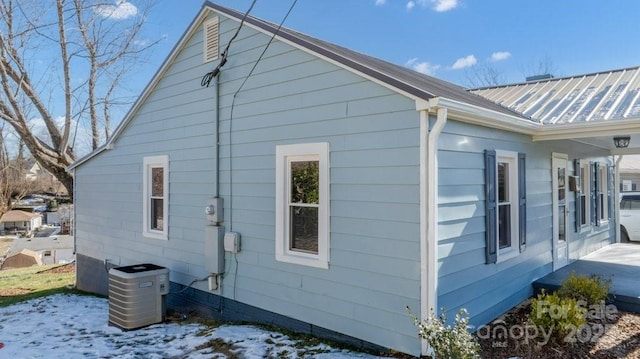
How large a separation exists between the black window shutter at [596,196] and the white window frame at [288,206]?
6.92 meters

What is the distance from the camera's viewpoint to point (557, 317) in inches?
169

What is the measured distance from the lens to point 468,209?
4582mm

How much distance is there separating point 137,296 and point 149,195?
7.03 feet

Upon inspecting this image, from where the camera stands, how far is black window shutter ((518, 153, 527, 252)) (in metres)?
5.64

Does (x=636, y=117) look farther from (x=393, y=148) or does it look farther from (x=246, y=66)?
(x=246, y=66)

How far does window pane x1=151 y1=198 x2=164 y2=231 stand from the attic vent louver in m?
2.75

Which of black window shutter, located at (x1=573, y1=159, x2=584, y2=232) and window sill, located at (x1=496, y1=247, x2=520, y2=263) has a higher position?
black window shutter, located at (x1=573, y1=159, x2=584, y2=232)

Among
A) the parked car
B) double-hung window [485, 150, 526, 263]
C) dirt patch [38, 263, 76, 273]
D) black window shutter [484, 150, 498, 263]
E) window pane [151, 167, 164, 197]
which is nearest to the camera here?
black window shutter [484, 150, 498, 263]

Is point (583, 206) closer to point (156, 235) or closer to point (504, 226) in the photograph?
point (504, 226)

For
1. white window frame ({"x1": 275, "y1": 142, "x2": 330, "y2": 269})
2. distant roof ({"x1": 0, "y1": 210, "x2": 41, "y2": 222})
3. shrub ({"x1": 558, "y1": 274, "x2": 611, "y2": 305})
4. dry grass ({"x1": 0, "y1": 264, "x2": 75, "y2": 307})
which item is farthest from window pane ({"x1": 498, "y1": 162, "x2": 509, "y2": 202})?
distant roof ({"x1": 0, "y1": 210, "x2": 41, "y2": 222})

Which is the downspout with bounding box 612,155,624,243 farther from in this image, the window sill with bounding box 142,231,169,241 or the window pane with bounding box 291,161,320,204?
the window sill with bounding box 142,231,169,241

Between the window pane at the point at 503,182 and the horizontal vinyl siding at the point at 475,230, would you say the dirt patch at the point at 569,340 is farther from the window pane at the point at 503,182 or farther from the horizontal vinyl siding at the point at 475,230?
the window pane at the point at 503,182

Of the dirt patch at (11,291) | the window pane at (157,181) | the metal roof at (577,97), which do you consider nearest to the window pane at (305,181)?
the window pane at (157,181)

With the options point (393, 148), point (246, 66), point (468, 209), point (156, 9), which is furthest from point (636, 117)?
point (156, 9)
